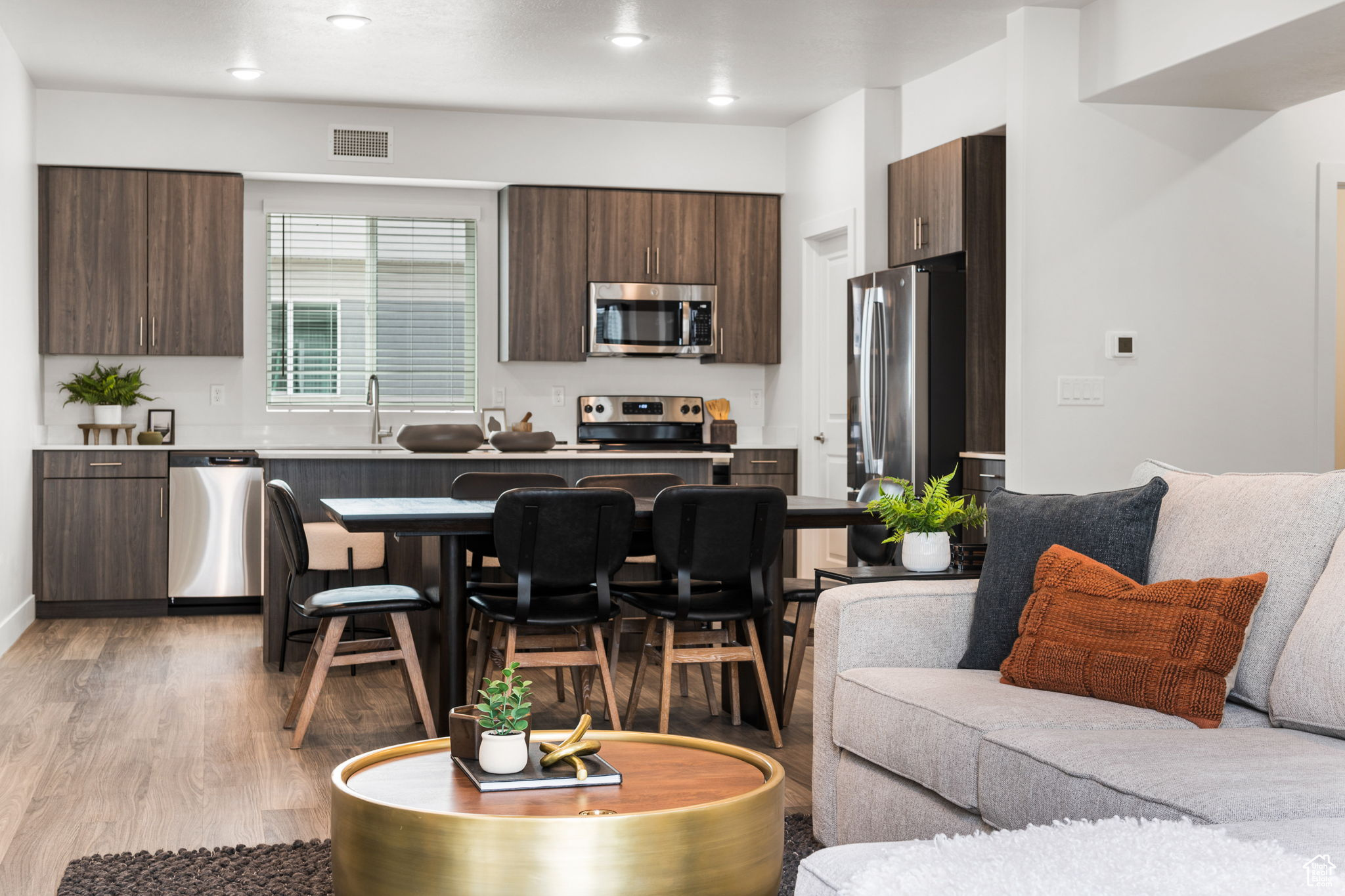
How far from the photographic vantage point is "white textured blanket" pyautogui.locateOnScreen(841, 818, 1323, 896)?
132cm

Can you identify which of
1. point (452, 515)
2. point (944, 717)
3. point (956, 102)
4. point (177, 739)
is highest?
point (956, 102)

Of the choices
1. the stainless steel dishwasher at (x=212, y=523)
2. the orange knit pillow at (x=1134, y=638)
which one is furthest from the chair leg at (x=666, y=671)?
the stainless steel dishwasher at (x=212, y=523)

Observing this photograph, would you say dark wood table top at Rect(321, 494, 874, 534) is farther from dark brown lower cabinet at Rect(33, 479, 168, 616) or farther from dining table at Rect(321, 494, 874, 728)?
dark brown lower cabinet at Rect(33, 479, 168, 616)

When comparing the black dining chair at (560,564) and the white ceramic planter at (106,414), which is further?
the white ceramic planter at (106,414)

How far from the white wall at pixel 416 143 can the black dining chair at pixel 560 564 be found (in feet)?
12.5

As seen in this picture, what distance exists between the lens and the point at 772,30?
545 centimetres

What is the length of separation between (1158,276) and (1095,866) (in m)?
4.35

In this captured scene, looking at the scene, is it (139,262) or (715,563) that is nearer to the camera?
(715,563)

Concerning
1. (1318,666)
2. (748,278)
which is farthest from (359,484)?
(1318,666)

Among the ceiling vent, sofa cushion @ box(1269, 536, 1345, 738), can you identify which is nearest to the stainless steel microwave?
the ceiling vent

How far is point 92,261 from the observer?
6.59 meters

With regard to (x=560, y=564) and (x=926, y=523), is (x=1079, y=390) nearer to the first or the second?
(x=926, y=523)

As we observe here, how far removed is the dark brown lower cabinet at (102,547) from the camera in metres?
6.33

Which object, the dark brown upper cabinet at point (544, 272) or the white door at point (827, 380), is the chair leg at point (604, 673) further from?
the dark brown upper cabinet at point (544, 272)
